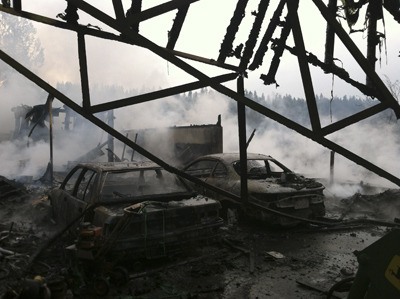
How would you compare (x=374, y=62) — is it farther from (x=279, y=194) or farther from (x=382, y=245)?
(x=279, y=194)

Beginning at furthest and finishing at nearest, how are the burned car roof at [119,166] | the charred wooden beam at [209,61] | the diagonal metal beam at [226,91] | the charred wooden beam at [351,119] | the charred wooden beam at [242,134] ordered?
the burned car roof at [119,166] → the charred wooden beam at [209,61] → the charred wooden beam at [242,134] → the charred wooden beam at [351,119] → the diagonal metal beam at [226,91]

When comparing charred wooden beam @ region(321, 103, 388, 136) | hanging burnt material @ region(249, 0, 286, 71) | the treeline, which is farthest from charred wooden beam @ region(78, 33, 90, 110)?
the treeline

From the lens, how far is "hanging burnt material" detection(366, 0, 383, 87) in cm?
295

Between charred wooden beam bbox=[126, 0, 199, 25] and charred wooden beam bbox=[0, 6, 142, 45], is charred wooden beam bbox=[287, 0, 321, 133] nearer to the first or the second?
charred wooden beam bbox=[126, 0, 199, 25]

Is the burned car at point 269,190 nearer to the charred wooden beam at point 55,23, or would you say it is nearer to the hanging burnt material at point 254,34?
the hanging burnt material at point 254,34

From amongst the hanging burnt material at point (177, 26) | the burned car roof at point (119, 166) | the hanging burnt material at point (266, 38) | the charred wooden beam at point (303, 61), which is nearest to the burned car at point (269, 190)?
the burned car roof at point (119, 166)

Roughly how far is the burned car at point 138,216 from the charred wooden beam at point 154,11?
2524mm

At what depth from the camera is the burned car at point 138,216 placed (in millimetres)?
4336

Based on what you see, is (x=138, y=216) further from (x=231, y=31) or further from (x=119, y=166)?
(x=231, y=31)

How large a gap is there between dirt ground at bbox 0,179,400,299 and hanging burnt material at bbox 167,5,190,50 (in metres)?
2.55

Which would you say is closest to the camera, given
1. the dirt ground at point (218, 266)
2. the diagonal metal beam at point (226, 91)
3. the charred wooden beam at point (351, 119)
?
the diagonal metal beam at point (226, 91)

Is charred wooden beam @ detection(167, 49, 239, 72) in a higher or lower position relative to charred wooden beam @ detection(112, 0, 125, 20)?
lower

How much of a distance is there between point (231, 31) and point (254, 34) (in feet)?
0.72

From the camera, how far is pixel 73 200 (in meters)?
5.51
